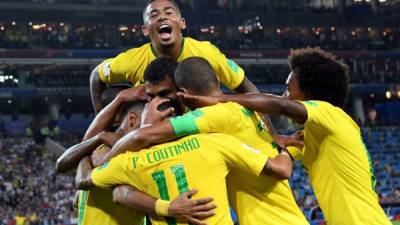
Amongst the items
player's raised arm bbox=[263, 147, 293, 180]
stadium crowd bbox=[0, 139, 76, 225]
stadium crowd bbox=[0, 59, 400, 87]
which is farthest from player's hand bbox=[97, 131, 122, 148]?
stadium crowd bbox=[0, 59, 400, 87]

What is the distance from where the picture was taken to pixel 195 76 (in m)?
3.65

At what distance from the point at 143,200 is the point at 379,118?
1796 inches

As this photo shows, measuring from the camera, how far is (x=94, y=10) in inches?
1689

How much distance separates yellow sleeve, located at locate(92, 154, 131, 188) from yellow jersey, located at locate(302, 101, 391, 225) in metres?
1.23

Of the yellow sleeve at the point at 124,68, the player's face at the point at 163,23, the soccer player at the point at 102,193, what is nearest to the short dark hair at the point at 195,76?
the soccer player at the point at 102,193

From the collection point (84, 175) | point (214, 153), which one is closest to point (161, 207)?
point (214, 153)

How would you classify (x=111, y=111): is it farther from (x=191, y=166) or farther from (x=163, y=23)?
(x=191, y=166)

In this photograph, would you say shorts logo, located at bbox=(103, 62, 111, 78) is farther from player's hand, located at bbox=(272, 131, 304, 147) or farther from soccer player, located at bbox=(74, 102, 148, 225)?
player's hand, located at bbox=(272, 131, 304, 147)

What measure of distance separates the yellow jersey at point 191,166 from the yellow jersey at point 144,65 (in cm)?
178

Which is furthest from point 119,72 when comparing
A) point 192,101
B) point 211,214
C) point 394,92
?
point 394,92

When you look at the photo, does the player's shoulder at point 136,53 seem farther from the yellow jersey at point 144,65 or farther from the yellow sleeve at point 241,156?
the yellow sleeve at point 241,156

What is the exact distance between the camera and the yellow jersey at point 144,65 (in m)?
5.30

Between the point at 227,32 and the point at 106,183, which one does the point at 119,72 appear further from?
the point at 227,32

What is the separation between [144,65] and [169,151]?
188cm
